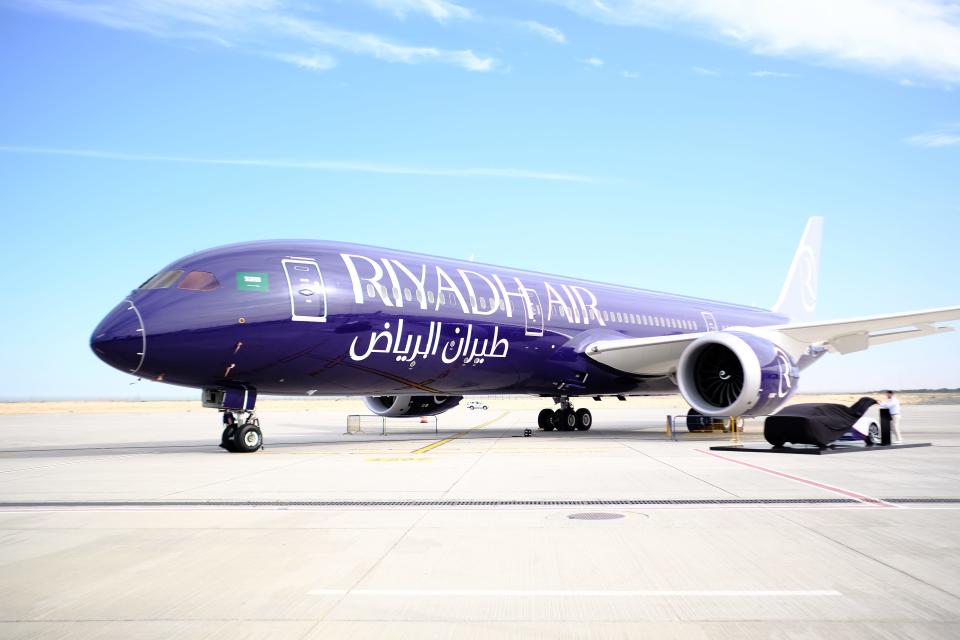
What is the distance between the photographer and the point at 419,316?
52.3ft

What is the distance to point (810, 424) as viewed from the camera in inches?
523

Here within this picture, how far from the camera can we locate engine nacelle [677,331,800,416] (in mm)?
16047

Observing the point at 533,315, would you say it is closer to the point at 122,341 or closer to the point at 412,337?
the point at 412,337

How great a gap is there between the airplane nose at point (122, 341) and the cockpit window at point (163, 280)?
0.76m

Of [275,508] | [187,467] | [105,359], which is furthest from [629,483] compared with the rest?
[105,359]

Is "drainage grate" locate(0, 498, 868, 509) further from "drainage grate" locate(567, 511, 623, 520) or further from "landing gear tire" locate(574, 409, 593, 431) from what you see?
"landing gear tire" locate(574, 409, 593, 431)

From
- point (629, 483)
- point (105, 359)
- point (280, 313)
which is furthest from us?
point (280, 313)

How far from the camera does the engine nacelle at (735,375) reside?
52.6 feet

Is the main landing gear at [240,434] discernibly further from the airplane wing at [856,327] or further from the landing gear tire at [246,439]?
the airplane wing at [856,327]

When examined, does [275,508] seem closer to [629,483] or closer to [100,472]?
[629,483]

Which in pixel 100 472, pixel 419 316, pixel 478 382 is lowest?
pixel 100 472

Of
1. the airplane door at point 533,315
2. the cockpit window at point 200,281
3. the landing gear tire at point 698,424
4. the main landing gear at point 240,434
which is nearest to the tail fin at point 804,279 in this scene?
the landing gear tire at point 698,424

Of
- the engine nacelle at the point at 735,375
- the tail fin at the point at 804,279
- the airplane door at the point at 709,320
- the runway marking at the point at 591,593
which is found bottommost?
the runway marking at the point at 591,593

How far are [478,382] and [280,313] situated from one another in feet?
17.8
